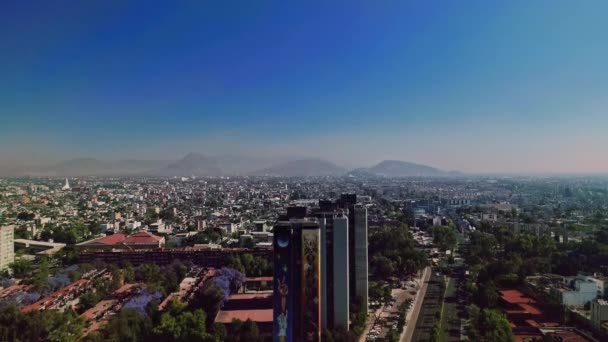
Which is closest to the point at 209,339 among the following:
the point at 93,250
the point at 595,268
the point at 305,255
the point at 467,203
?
the point at 305,255

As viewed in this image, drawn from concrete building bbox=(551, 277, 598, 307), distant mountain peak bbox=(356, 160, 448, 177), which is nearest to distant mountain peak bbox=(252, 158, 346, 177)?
distant mountain peak bbox=(356, 160, 448, 177)

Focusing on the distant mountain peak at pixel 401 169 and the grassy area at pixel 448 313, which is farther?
the distant mountain peak at pixel 401 169

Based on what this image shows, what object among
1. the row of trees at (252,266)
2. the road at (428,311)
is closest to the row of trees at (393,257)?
the road at (428,311)

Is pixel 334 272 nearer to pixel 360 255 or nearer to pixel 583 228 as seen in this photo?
pixel 360 255

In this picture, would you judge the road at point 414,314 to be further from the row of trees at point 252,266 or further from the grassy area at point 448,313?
the row of trees at point 252,266

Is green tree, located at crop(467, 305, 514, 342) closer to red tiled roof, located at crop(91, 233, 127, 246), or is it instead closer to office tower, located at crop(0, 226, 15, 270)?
red tiled roof, located at crop(91, 233, 127, 246)

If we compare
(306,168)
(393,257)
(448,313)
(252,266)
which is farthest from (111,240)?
(306,168)
